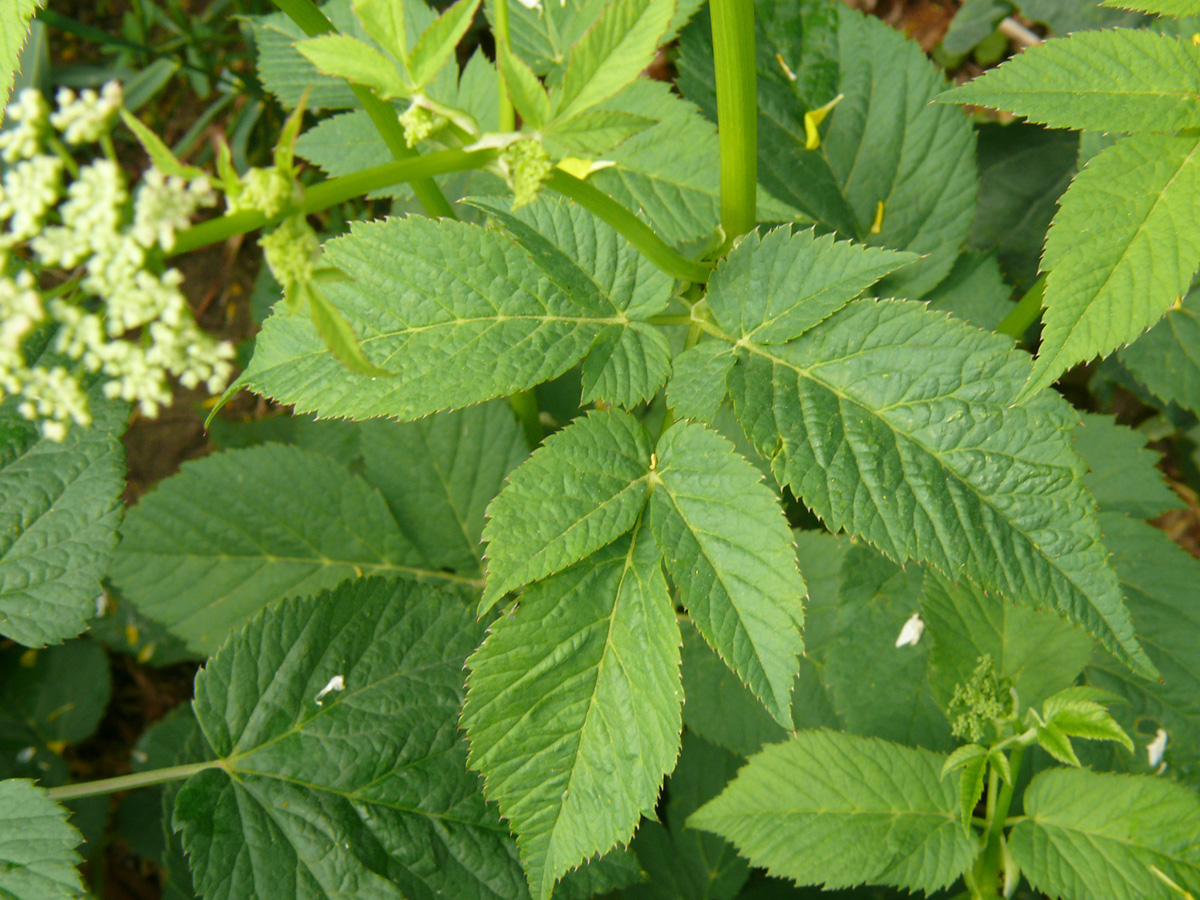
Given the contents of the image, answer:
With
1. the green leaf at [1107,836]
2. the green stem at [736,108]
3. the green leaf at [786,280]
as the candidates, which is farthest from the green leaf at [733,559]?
the green leaf at [1107,836]

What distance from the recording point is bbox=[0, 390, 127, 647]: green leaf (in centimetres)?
170

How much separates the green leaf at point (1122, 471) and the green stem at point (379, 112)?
62.2 inches

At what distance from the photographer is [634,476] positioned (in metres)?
1.41

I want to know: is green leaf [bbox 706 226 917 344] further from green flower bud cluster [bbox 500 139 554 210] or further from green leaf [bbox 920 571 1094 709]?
green leaf [bbox 920 571 1094 709]

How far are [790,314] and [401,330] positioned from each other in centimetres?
64

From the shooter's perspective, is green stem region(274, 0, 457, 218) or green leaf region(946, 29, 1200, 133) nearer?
green leaf region(946, 29, 1200, 133)

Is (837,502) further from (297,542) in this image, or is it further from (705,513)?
(297,542)

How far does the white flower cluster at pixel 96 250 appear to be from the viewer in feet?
2.65

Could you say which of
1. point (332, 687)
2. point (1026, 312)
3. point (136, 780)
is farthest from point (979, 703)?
point (136, 780)

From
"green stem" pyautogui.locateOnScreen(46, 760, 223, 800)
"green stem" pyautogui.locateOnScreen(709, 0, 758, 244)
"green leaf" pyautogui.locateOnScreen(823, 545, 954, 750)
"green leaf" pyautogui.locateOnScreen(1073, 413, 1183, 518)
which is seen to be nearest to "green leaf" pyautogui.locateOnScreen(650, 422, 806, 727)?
"green stem" pyautogui.locateOnScreen(709, 0, 758, 244)

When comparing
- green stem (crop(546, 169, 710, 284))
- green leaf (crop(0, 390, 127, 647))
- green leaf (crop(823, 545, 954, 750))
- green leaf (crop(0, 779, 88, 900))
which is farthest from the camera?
green leaf (crop(823, 545, 954, 750))

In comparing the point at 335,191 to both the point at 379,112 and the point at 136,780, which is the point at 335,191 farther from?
the point at 136,780

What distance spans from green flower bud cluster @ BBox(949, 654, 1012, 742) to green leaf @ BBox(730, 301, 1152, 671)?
400 millimetres

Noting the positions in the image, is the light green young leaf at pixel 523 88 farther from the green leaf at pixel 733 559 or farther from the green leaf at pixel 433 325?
the green leaf at pixel 733 559
